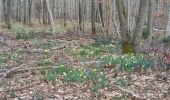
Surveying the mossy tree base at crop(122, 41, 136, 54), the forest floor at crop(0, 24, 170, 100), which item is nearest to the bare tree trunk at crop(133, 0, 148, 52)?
the mossy tree base at crop(122, 41, 136, 54)

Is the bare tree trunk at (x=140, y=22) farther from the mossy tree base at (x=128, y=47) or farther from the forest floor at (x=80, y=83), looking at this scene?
the forest floor at (x=80, y=83)

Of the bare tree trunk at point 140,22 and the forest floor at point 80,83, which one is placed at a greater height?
the bare tree trunk at point 140,22

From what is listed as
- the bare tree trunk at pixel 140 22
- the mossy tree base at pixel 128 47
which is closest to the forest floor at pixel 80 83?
the mossy tree base at pixel 128 47

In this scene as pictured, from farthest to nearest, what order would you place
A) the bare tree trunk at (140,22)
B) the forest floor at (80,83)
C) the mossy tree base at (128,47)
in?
the mossy tree base at (128,47) → the bare tree trunk at (140,22) → the forest floor at (80,83)

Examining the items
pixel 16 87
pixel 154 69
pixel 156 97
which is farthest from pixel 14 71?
pixel 156 97

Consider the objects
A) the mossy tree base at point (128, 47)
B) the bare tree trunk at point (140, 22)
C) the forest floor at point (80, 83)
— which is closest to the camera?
the forest floor at point (80, 83)

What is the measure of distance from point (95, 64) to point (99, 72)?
5.32ft

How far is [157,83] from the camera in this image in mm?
11297

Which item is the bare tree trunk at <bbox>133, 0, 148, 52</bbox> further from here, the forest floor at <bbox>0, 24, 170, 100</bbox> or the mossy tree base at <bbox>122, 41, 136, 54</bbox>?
the forest floor at <bbox>0, 24, 170, 100</bbox>

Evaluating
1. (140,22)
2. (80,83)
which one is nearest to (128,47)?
(140,22)

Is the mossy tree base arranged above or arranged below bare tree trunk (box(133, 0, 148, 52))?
below

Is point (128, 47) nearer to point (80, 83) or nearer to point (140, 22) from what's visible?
point (140, 22)

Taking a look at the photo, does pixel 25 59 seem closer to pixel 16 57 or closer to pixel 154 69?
pixel 16 57

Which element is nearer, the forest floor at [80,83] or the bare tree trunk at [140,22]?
the forest floor at [80,83]
